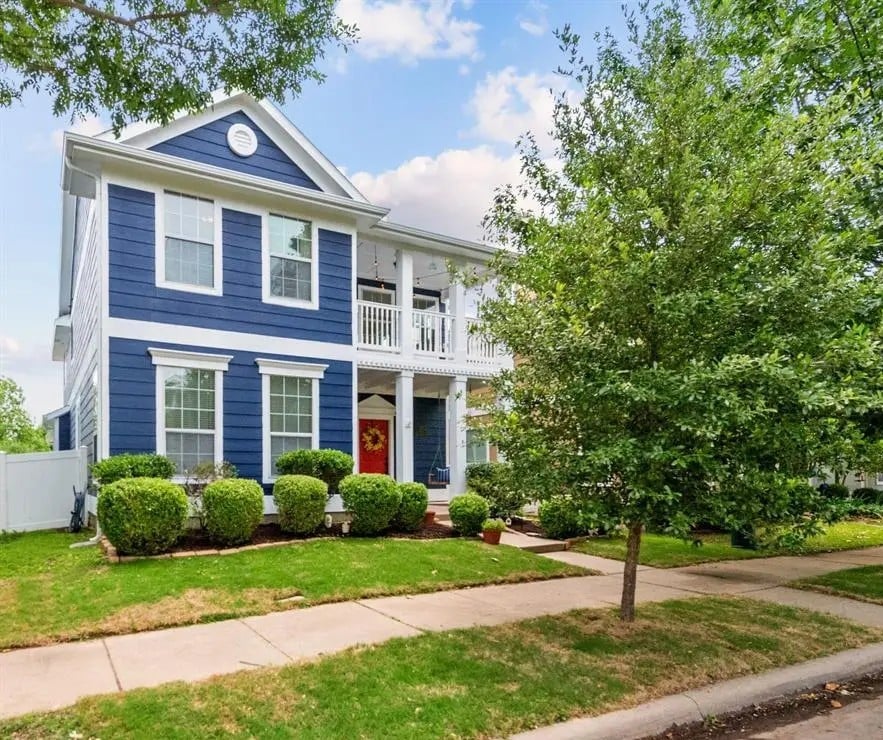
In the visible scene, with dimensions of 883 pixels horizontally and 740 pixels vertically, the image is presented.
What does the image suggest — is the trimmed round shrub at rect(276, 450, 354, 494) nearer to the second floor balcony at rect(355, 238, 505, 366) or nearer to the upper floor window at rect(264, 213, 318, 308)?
the second floor balcony at rect(355, 238, 505, 366)

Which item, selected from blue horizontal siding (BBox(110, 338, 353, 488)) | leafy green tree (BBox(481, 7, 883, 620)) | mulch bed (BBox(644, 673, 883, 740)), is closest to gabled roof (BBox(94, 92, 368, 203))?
blue horizontal siding (BBox(110, 338, 353, 488))

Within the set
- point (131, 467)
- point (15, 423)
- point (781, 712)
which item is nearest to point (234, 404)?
point (131, 467)

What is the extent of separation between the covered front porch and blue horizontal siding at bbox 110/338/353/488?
1130mm

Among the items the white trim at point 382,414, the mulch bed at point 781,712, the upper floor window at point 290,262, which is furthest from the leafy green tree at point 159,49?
the white trim at point 382,414

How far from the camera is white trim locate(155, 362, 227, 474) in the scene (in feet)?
33.7

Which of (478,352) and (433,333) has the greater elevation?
(433,333)

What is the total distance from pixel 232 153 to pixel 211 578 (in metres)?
7.38

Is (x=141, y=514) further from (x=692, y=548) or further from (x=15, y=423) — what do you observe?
(x=15, y=423)

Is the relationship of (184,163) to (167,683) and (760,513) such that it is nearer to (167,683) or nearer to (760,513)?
(167,683)

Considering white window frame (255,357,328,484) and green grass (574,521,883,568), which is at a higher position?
white window frame (255,357,328,484)

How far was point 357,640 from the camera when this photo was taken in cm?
564

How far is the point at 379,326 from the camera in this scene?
13.6 meters

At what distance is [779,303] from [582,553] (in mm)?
6735

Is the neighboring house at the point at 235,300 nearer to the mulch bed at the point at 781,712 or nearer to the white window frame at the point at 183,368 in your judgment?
the white window frame at the point at 183,368
